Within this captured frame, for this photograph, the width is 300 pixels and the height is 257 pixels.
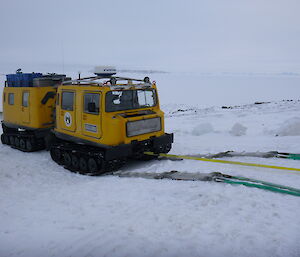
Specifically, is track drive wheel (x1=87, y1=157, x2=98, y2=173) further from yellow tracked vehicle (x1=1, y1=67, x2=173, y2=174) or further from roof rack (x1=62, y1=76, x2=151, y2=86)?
roof rack (x1=62, y1=76, x2=151, y2=86)

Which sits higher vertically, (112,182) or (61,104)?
(61,104)

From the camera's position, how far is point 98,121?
769cm

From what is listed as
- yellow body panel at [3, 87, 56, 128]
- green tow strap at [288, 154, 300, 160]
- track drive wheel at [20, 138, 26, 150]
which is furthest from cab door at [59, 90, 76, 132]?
green tow strap at [288, 154, 300, 160]

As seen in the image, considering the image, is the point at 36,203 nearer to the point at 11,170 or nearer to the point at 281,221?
the point at 11,170

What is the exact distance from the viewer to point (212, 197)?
5.37m

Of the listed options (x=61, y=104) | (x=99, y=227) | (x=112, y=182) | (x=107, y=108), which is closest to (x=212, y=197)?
(x=99, y=227)

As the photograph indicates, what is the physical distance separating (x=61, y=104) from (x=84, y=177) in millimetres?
2565

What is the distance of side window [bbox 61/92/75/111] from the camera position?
8.59 metres

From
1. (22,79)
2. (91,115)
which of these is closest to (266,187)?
(91,115)

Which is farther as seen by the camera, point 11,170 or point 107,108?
point 11,170

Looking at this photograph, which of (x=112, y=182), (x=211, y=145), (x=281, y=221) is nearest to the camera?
(x=281, y=221)

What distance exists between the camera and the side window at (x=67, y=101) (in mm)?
8594

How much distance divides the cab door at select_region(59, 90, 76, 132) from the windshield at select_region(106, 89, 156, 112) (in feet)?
4.78

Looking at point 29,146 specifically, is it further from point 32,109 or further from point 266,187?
point 266,187
